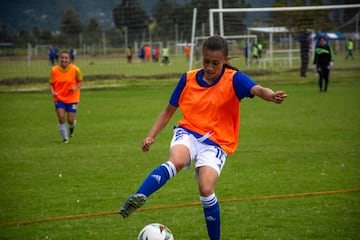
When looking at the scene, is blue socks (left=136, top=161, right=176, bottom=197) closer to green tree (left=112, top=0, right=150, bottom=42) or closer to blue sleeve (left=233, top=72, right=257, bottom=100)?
blue sleeve (left=233, top=72, right=257, bottom=100)

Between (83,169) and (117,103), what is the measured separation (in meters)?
12.3

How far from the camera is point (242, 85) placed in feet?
18.4

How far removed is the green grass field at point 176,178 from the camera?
6695mm

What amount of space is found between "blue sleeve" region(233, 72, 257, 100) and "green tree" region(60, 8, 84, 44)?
3065 centimetres

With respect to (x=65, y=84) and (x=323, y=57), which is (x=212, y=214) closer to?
(x=65, y=84)

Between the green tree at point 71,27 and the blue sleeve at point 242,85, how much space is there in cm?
3065

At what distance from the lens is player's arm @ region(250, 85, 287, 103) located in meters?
5.05

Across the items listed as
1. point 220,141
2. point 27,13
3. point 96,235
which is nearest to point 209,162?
point 220,141

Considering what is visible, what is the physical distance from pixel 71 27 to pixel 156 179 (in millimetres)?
33301

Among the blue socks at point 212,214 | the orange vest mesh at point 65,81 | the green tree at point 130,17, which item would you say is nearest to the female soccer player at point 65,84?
the orange vest mesh at point 65,81

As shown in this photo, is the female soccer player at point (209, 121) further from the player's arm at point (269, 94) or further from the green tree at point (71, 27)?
the green tree at point (71, 27)

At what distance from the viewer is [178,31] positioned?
33.7 m

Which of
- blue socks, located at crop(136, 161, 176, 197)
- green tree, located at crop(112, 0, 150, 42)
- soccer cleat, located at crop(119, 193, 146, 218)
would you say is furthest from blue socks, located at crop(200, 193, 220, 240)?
green tree, located at crop(112, 0, 150, 42)

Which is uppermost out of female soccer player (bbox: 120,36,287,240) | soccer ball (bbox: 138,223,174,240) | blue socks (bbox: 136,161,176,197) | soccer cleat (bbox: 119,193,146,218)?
female soccer player (bbox: 120,36,287,240)
